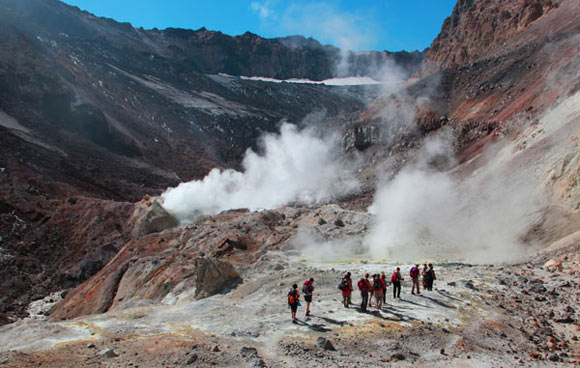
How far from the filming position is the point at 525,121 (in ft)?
110

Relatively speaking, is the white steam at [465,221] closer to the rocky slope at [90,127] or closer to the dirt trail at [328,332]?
the dirt trail at [328,332]

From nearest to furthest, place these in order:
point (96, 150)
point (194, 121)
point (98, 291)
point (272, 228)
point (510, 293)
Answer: point (510, 293) → point (98, 291) → point (272, 228) → point (96, 150) → point (194, 121)

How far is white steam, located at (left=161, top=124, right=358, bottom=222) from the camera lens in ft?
150

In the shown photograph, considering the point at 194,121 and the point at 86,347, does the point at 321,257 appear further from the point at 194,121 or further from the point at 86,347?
the point at 194,121

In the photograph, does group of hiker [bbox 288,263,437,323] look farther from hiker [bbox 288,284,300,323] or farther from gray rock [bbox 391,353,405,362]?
gray rock [bbox 391,353,405,362]

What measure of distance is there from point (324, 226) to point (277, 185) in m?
25.9

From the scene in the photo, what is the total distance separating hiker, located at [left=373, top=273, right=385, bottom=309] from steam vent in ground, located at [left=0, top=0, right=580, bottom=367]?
1.25 feet

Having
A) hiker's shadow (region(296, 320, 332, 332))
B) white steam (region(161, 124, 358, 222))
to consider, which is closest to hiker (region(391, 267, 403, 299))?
hiker's shadow (region(296, 320, 332, 332))

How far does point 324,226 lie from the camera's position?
25984mm

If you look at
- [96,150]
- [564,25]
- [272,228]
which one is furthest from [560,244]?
[96,150]

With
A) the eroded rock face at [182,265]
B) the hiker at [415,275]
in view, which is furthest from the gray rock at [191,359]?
the eroded rock face at [182,265]

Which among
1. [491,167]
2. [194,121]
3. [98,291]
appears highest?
[194,121]

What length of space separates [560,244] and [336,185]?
31290 mm

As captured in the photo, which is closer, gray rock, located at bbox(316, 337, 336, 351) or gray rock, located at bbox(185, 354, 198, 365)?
gray rock, located at bbox(185, 354, 198, 365)
